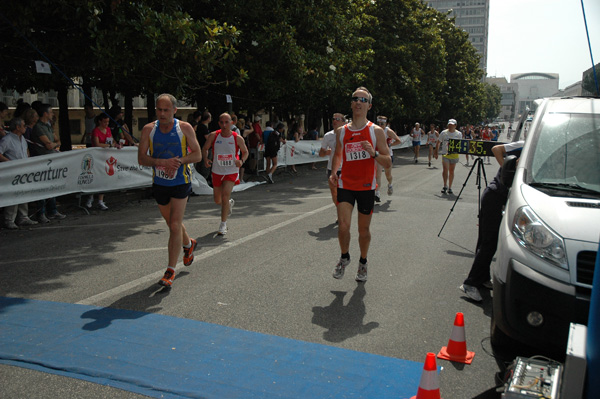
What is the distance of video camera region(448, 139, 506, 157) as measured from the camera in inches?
300

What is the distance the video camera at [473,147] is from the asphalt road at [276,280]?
4.70 ft

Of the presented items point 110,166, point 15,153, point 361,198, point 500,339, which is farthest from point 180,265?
point 110,166

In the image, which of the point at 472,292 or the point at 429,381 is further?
the point at 472,292

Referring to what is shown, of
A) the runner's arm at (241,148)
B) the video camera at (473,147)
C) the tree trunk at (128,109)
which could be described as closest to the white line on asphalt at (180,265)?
the runner's arm at (241,148)

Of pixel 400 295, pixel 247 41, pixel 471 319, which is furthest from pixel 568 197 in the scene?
pixel 247 41

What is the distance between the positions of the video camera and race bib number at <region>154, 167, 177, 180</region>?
379 centimetres

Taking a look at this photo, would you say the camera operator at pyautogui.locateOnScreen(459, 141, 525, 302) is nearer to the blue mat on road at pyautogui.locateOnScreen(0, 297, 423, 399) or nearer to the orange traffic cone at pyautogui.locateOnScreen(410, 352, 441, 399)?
the blue mat on road at pyautogui.locateOnScreen(0, 297, 423, 399)

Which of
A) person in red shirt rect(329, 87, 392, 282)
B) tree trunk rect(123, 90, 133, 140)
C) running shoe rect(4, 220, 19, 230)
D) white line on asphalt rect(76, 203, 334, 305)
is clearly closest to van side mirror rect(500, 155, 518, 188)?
person in red shirt rect(329, 87, 392, 282)

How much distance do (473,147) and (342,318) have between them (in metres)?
3.61

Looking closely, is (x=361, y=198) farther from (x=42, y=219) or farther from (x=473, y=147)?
(x=42, y=219)

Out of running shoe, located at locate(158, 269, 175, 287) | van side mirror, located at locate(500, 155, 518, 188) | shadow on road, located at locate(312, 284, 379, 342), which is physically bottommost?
shadow on road, located at locate(312, 284, 379, 342)

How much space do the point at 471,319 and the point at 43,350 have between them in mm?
3685

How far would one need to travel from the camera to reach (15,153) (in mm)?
10383

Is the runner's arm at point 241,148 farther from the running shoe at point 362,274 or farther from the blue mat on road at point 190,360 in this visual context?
the blue mat on road at point 190,360
